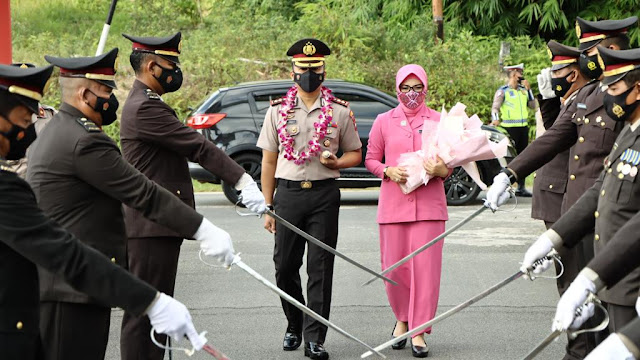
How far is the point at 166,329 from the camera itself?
414 centimetres

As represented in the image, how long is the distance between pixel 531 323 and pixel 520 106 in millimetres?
9298

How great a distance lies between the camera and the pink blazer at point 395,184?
7727 mm

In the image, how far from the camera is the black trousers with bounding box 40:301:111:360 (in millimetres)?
4555

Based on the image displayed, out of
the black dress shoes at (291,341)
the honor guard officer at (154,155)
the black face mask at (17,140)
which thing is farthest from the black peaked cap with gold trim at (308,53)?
the black face mask at (17,140)

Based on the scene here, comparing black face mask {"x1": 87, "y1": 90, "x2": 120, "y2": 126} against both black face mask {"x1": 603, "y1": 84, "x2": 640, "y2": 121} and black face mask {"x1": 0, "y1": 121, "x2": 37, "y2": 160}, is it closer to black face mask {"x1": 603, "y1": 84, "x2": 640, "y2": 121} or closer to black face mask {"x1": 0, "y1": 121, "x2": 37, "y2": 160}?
black face mask {"x1": 0, "y1": 121, "x2": 37, "y2": 160}

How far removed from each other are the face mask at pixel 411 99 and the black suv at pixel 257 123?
23.9ft

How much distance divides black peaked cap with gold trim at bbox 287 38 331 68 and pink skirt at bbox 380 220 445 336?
1.39 m

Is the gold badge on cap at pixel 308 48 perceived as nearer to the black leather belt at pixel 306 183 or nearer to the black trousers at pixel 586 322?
the black leather belt at pixel 306 183

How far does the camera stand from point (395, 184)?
25.6ft

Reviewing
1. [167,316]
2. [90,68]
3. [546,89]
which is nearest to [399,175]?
[546,89]

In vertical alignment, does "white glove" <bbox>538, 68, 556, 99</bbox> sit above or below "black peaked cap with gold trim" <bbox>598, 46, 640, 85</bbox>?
below

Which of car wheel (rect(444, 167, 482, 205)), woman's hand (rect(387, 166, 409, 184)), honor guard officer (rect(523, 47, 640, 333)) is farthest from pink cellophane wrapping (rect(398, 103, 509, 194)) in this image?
car wheel (rect(444, 167, 482, 205))

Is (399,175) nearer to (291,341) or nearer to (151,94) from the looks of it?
(291,341)

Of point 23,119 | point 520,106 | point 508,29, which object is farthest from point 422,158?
point 508,29
